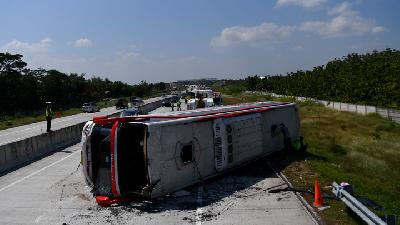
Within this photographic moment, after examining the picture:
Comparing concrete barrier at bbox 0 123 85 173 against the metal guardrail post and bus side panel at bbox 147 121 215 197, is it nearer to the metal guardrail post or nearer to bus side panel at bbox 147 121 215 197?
bus side panel at bbox 147 121 215 197

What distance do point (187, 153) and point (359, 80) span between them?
2098 inches

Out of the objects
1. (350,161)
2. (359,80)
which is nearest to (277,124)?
(350,161)

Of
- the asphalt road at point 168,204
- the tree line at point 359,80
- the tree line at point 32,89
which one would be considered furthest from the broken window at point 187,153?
the tree line at point 32,89

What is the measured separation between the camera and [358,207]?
9781 millimetres

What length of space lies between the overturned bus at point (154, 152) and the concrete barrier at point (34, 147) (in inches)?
274

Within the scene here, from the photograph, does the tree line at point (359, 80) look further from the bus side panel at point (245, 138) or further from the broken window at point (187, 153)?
the broken window at point (187, 153)

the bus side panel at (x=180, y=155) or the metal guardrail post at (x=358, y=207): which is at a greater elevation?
the bus side panel at (x=180, y=155)

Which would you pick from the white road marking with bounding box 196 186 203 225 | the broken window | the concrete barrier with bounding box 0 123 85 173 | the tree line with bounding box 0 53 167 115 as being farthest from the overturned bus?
the tree line with bounding box 0 53 167 115

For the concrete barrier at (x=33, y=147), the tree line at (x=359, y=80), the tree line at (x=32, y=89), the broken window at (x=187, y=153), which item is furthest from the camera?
the tree line at (x=32, y=89)

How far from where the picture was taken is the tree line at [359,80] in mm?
54062

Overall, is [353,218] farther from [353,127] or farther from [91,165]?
[353,127]

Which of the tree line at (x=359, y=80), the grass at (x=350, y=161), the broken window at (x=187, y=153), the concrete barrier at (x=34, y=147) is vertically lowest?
the grass at (x=350, y=161)

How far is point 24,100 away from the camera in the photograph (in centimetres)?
7050

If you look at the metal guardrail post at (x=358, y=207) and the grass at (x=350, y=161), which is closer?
the metal guardrail post at (x=358, y=207)
